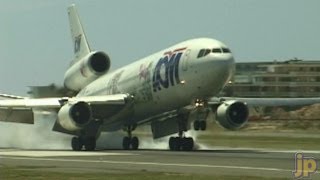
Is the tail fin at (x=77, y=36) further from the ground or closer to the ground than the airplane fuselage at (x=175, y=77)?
further from the ground

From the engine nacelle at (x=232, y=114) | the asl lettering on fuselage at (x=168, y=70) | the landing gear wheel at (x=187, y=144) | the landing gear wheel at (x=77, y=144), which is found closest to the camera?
the asl lettering on fuselage at (x=168, y=70)

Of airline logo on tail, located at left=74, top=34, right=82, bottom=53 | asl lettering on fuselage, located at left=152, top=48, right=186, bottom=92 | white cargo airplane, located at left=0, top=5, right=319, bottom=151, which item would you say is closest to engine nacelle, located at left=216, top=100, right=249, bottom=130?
white cargo airplane, located at left=0, top=5, right=319, bottom=151

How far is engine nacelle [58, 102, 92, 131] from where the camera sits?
46.2 m

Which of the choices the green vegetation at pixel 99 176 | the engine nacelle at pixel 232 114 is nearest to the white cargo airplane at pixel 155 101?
the engine nacelle at pixel 232 114

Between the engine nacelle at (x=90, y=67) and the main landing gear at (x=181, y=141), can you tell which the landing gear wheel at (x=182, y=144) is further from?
the engine nacelle at (x=90, y=67)

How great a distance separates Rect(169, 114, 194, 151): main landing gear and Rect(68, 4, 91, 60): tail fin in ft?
48.8

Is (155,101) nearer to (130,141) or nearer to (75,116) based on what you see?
(75,116)

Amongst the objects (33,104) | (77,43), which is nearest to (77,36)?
(77,43)

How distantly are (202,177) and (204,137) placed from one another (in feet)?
125

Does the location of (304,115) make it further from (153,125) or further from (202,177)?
(202,177)

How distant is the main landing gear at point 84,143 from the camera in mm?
48188

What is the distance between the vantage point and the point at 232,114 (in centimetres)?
4684

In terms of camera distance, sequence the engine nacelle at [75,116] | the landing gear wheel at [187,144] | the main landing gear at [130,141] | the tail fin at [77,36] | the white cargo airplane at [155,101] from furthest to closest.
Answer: the tail fin at [77,36]
the main landing gear at [130,141]
the landing gear wheel at [187,144]
the engine nacelle at [75,116]
the white cargo airplane at [155,101]

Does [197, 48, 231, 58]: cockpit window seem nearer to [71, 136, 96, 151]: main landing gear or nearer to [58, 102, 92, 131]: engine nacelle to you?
[58, 102, 92, 131]: engine nacelle
